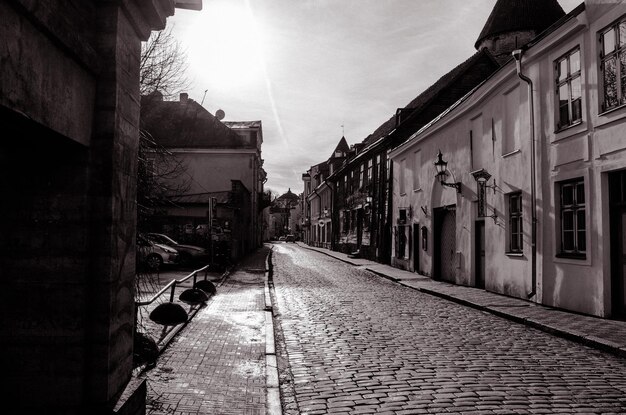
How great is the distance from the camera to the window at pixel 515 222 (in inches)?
529

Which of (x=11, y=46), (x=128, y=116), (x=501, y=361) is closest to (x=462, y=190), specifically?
(x=501, y=361)

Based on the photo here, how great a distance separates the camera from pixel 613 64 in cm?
984

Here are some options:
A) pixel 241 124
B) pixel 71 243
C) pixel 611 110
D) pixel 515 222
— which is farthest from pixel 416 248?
pixel 241 124

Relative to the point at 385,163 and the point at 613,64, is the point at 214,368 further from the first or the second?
the point at 385,163

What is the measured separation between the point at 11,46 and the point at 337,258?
30.8 m

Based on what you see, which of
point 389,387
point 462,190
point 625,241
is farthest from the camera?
point 462,190

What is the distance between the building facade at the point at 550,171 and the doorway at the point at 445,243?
1.18 ft

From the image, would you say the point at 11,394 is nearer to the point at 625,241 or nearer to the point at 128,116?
the point at 128,116

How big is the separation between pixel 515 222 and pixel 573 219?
268cm

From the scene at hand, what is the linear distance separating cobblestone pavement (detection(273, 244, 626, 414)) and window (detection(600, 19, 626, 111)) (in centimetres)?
449

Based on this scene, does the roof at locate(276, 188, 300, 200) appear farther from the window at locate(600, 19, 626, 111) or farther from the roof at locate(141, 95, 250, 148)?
the window at locate(600, 19, 626, 111)

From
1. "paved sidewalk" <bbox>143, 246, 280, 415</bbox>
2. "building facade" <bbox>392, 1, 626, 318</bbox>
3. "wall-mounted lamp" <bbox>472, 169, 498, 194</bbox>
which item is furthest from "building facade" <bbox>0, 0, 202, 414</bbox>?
"wall-mounted lamp" <bbox>472, 169, 498, 194</bbox>

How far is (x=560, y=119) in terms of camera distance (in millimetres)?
11578

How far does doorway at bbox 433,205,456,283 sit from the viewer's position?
60.2 ft
